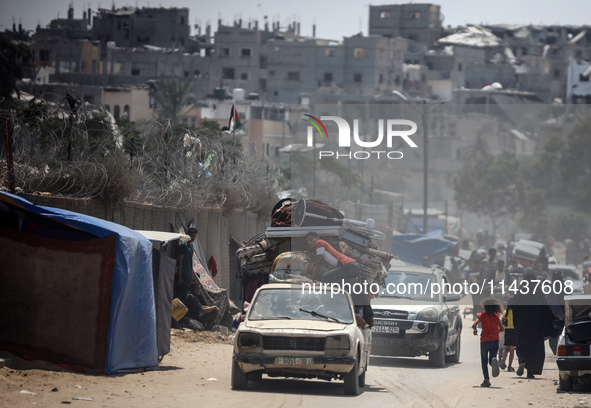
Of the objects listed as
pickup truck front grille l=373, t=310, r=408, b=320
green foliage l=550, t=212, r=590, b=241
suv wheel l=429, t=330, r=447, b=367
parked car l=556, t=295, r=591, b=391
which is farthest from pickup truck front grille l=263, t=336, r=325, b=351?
green foliage l=550, t=212, r=590, b=241

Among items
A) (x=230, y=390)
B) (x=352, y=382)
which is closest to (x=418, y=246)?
(x=352, y=382)

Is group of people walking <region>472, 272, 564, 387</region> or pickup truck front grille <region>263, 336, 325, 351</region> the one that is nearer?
pickup truck front grille <region>263, 336, 325, 351</region>

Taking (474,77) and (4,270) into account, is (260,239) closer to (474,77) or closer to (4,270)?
(4,270)

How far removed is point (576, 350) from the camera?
40.7ft

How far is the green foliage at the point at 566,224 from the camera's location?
62719 millimetres

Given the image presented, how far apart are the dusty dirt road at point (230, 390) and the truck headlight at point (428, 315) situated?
2.57 feet

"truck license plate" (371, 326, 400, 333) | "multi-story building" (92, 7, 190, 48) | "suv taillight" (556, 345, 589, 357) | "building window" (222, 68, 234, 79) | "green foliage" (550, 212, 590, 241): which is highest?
"multi-story building" (92, 7, 190, 48)

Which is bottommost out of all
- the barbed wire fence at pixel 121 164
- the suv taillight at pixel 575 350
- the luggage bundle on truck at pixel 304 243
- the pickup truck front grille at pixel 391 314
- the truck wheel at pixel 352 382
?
the pickup truck front grille at pixel 391 314

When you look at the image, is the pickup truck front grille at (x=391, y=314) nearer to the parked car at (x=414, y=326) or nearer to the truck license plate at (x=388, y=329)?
the parked car at (x=414, y=326)

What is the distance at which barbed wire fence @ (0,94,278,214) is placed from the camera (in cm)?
1463

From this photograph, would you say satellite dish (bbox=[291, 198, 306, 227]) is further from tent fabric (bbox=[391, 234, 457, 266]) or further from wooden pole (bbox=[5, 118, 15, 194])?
tent fabric (bbox=[391, 234, 457, 266])

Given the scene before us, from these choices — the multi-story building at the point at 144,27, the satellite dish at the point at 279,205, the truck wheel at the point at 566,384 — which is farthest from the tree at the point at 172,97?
the truck wheel at the point at 566,384

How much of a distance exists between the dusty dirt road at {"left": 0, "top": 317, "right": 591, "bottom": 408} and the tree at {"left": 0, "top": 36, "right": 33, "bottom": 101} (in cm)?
4041

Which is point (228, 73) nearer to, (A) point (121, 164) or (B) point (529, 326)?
(A) point (121, 164)
